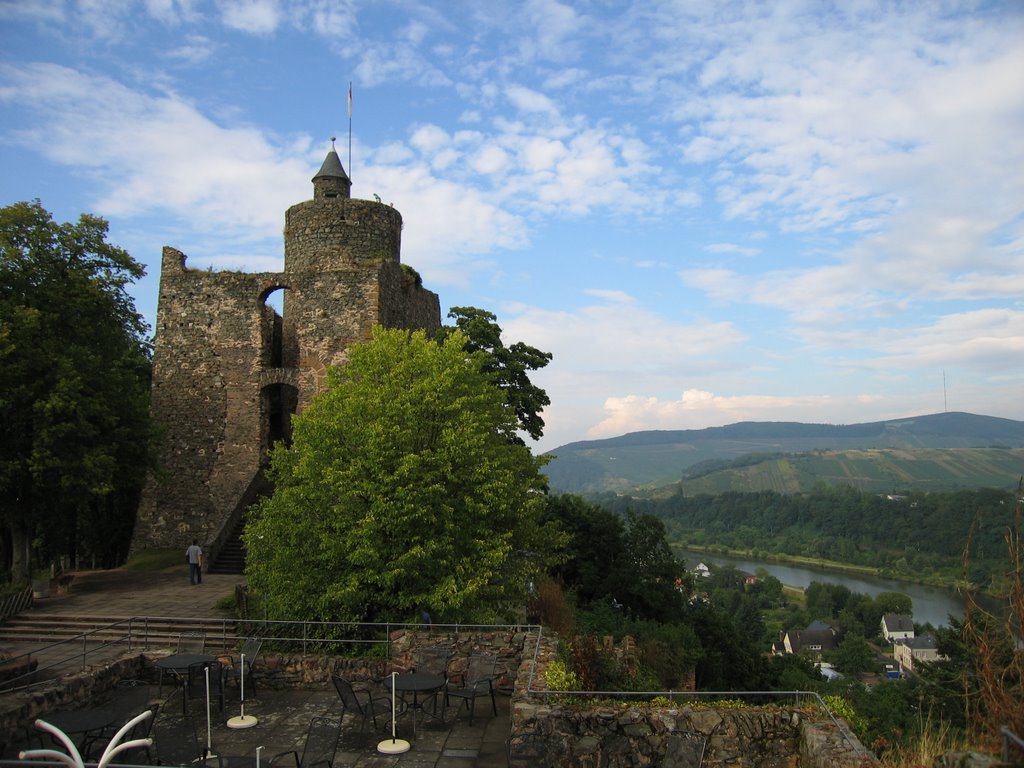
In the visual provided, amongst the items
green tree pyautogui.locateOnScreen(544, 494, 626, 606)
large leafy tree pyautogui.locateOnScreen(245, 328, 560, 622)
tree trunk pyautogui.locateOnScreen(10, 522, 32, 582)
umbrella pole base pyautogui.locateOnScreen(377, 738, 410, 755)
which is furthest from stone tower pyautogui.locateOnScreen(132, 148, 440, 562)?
umbrella pole base pyautogui.locateOnScreen(377, 738, 410, 755)

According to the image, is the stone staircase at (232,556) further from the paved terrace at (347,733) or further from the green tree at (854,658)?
the green tree at (854,658)

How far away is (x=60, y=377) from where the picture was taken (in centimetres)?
1908

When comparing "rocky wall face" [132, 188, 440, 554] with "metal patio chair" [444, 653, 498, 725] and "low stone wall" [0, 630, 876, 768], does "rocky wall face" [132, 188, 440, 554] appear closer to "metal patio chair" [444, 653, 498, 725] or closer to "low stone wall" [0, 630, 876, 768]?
"metal patio chair" [444, 653, 498, 725]

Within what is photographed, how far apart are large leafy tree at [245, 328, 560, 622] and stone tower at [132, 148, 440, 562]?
803 cm

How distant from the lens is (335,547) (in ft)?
47.8

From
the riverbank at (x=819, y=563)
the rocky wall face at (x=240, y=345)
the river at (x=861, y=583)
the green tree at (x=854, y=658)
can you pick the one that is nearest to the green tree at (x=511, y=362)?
the rocky wall face at (x=240, y=345)

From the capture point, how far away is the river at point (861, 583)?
96875 mm

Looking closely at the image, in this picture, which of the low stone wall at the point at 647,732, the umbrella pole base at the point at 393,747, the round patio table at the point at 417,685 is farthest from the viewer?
the round patio table at the point at 417,685

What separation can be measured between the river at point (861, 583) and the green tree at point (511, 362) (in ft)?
247

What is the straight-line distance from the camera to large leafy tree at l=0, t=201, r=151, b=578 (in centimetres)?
1872

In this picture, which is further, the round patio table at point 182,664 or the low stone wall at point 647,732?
the round patio table at point 182,664

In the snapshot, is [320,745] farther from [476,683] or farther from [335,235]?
[335,235]

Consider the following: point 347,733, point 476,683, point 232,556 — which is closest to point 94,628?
point 232,556

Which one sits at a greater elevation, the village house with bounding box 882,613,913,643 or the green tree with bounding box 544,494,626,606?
the green tree with bounding box 544,494,626,606
